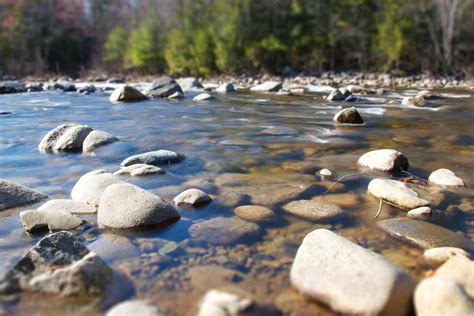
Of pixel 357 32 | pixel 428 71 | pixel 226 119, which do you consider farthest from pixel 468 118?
pixel 357 32

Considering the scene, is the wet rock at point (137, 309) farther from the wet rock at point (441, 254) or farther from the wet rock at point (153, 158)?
the wet rock at point (153, 158)

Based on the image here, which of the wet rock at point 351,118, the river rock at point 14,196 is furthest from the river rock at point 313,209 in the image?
the wet rock at point 351,118

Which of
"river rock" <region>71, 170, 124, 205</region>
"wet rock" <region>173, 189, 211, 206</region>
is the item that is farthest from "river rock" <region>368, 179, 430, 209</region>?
"river rock" <region>71, 170, 124, 205</region>

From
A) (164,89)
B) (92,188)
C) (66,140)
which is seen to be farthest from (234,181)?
(164,89)

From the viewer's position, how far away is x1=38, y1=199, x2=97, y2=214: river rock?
2.44 metres

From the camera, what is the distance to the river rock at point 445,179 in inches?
115

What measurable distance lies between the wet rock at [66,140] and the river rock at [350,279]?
10.4 ft

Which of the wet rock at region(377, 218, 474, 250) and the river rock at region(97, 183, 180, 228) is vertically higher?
the river rock at region(97, 183, 180, 228)

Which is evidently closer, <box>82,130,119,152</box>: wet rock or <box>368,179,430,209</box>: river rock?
<box>368,179,430,209</box>: river rock

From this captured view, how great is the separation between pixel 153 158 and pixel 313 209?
65.3 inches

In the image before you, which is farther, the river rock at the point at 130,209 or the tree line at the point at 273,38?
the tree line at the point at 273,38

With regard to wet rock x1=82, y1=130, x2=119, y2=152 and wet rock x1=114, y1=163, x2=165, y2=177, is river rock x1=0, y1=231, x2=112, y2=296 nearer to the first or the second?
wet rock x1=114, y1=163, x2=165, y2=177

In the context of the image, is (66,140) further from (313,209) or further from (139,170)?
(313,209)

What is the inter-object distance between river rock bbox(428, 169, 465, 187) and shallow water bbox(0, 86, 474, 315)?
0.12m
